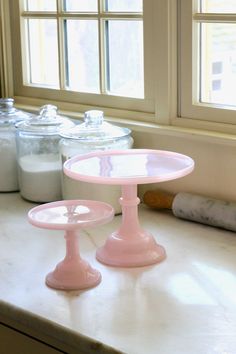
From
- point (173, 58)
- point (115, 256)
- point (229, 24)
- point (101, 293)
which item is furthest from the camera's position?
point (173, 58)

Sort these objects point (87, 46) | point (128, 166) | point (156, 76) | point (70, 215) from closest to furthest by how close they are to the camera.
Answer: point (70, 215) < point (128, 166) < point (156, 76) < point (87, 46)

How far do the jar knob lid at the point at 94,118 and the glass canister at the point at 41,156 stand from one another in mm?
110

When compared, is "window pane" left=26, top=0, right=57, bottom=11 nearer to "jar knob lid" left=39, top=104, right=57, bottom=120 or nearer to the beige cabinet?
"jar knob lid" left=39, top=104, right=57, bottom=120

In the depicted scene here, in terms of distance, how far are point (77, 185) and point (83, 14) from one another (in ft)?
1.64

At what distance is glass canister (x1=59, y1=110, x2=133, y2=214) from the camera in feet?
6.00

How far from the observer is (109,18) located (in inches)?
78.0

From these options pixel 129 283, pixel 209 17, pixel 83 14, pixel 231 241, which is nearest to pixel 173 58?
pixel 209 17

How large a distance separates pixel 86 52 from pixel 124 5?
20 cm

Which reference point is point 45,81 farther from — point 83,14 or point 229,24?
point 229,24

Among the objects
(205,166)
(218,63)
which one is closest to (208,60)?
(218,63)

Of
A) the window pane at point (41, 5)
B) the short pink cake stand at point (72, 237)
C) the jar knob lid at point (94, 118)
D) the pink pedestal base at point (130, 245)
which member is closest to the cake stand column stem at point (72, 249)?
the short pink cake stand at point (72, 237)

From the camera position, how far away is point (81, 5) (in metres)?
2.07

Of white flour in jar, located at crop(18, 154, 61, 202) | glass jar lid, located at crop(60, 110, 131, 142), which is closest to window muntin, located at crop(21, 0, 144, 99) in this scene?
glass jar lid, located at crop(60, 110, 131, 142)

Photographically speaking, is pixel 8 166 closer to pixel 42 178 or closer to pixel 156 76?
pixel 42 178
